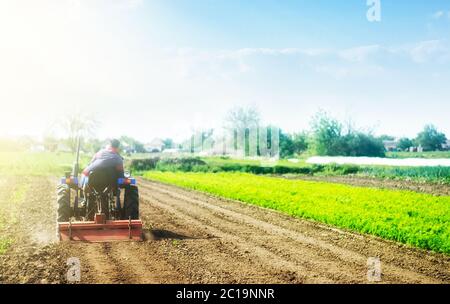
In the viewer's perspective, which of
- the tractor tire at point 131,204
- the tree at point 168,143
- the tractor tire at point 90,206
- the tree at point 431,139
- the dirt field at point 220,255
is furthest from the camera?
the tree at point 168,143

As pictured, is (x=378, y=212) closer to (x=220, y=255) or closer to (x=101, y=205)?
(x=220, y=255)

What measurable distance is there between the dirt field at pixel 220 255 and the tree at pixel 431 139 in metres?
61.1

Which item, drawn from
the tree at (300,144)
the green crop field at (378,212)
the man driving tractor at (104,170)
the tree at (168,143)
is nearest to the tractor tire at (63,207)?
the man driving tractor at (104,170)

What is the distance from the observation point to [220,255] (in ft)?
28.3

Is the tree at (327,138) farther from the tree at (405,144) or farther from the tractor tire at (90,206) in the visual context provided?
the tractor tire at (90,206)

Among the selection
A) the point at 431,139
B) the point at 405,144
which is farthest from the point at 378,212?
the point at 405,144

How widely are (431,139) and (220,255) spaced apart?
67.0 metres

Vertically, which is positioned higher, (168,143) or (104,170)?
(168,143)

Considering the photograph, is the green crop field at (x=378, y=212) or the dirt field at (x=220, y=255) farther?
the green crop field at (x=378, y=212)

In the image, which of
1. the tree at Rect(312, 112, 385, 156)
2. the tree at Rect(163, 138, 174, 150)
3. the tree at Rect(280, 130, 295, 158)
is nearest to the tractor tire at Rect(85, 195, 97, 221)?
the tree at Rect(312, 112, 385, 156)

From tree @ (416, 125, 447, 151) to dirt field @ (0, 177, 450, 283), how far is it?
200ft

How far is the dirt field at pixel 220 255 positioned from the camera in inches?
283
